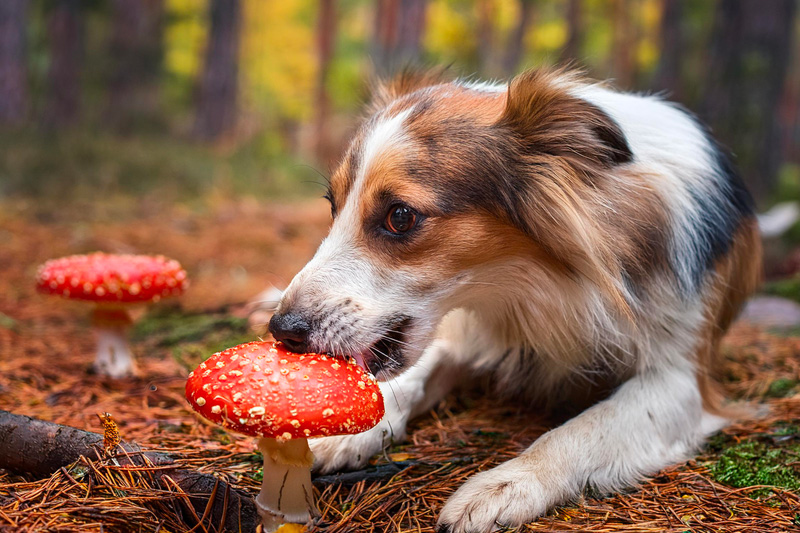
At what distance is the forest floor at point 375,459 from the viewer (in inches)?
78.4

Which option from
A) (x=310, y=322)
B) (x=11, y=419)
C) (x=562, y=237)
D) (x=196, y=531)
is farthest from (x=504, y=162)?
(x=11, y=419)

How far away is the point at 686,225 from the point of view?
8.62ft

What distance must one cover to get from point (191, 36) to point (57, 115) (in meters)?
8.33

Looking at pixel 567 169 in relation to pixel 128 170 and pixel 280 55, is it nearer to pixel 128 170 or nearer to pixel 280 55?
pixel 128 170

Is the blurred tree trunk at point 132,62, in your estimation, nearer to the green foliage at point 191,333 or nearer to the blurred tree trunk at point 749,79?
the green foliage at point 191,333

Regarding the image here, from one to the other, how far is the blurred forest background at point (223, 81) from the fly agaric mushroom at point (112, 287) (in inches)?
34.7

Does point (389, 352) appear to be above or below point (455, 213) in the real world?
below

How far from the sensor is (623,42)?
21375 mm

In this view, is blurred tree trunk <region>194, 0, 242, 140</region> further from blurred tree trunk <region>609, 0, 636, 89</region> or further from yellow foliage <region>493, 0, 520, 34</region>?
blurred tree trunk <region>609, 0, 636, 89</region>

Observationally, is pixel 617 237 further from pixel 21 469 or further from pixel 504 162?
pixel 21 469

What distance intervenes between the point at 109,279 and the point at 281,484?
1.56 meters

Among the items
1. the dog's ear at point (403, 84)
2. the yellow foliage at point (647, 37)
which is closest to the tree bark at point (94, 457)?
the dog's ear at point (403, 84)

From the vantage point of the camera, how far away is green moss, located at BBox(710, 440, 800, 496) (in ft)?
7.54

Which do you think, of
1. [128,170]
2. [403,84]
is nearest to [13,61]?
[128,170]
